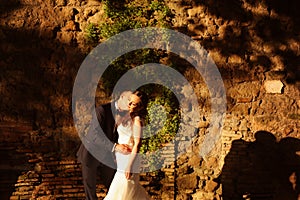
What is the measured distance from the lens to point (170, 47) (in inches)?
287

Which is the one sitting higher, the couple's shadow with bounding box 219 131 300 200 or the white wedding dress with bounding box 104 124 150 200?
the couple's shadow with bounding box 219 131 300 200

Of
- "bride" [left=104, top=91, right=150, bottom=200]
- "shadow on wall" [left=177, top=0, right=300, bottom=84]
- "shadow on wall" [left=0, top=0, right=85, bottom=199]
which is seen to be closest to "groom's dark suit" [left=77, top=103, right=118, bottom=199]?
"bride" [left=104, top=91, right=150, bottom=200]

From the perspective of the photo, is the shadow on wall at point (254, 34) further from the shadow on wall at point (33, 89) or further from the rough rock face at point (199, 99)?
the shadow on wall at point (33, 89)

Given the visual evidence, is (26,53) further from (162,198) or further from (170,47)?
(162,198)

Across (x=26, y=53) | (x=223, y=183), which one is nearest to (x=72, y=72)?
(x=26, y=53)

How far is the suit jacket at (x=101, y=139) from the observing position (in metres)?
6.40

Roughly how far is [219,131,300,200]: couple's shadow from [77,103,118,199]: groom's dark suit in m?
1.61

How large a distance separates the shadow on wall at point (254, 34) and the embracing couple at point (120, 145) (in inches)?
65.6

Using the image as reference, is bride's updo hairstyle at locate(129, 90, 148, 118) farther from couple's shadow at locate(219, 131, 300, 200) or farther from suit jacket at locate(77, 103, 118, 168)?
couple's shadow at locate(219, 131, 300, 200)

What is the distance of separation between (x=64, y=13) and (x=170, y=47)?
1.49 meters

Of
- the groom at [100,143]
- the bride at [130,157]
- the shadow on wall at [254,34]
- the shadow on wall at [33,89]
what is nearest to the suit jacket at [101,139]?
the groom at [100,143]

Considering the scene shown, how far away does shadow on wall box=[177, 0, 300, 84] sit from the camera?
24.0ft

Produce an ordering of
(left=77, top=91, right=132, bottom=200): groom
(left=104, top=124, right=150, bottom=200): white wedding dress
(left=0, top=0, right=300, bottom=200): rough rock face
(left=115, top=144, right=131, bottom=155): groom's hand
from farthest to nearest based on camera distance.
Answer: (left=0, top=0, right=300, bottom=200): rough rock face → (left=77, top=91, right=132, bottom=200): groom → (left=115, top=144, right=131, bottom=155): groom's hand → (left=104, top=124, right=150, bottom=200): white wedding dress

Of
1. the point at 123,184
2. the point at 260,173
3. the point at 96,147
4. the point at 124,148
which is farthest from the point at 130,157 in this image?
the point at 260,173
